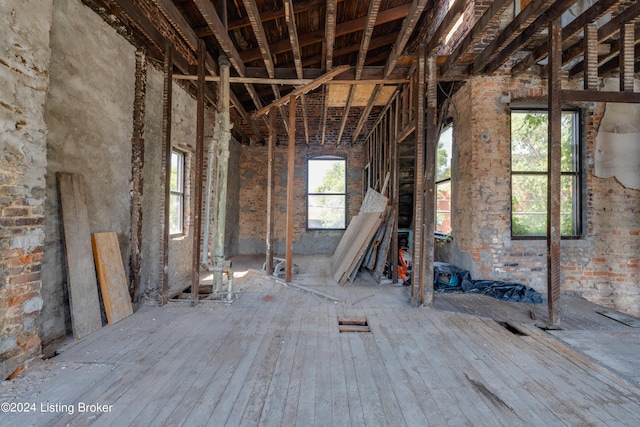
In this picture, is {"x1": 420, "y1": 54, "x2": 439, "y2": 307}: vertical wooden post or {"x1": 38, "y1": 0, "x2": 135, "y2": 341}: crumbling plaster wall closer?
{"x1": 38, "y1": 0, "x2": 135, "y2": 341}: crumbling plaster wall

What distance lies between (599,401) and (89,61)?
4846 millimetres

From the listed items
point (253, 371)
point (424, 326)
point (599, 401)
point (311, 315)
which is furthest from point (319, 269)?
point (599, 401)

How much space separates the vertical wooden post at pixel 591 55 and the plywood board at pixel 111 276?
203 inches

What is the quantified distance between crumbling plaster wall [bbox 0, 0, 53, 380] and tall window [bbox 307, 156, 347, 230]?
708 cm

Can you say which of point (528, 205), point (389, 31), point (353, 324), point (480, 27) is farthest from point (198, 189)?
point (528, 205)

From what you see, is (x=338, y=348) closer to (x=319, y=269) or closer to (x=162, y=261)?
(x=162, y=261)

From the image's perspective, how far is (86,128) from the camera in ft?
9.50

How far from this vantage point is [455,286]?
447 cm

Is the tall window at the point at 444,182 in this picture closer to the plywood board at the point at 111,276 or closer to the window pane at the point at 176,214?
the window pane at the point at 176,214

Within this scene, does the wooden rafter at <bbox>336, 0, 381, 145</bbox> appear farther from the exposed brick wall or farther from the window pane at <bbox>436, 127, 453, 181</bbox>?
the exposed brick wall

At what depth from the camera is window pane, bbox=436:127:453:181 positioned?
5.44 metres

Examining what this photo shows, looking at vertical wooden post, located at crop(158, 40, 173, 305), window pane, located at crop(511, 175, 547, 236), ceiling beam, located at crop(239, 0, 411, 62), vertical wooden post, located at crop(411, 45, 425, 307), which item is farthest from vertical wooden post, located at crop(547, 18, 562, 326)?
vertical wooden post, located at crop(158, 40, 173, 305)

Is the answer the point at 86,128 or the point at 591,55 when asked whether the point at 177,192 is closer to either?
the point at 86,128

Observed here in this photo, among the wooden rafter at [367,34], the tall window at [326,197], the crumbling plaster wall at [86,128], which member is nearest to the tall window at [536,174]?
the wooden rafter at [367,34]
